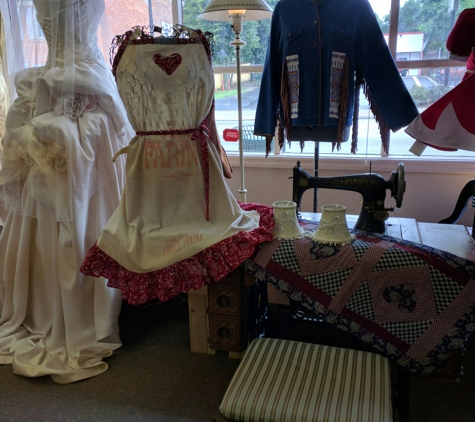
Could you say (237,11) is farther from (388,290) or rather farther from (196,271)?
(388,290)

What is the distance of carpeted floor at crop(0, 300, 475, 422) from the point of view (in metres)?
1.57

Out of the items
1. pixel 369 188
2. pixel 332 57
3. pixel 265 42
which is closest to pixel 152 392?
pixel 369 188

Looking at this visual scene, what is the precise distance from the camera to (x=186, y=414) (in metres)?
1.57

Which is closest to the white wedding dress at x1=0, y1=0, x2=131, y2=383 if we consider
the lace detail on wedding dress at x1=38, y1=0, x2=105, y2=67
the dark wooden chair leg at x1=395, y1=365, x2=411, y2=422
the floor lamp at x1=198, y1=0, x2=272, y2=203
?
the lace detail on wedding dress at x1=38, y1=0, x2=105, y2=67

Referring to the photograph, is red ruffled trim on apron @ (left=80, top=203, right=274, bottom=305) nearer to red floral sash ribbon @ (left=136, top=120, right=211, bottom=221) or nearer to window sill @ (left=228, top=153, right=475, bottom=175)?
red floral sash ribbon @ (left=136, top=120, right=211, bottom=221)

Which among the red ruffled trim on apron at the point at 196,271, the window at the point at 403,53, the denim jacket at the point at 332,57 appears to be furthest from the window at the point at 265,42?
the red ruffled trim on apron at the point at 196,271

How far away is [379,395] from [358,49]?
1466 millimetres

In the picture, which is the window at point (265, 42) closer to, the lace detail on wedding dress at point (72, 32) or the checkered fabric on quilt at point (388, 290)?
the lace detail on wedding dress at point (72, 32)

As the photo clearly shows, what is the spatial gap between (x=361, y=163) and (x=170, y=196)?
4.11ft

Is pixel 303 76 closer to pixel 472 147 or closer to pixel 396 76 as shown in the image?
pixel 396 76

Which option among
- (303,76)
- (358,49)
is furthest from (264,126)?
(358,49)

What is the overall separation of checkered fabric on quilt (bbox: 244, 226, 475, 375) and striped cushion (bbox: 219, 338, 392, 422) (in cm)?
14

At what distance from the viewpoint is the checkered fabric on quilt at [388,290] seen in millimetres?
1379

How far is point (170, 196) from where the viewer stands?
5.57 feet
